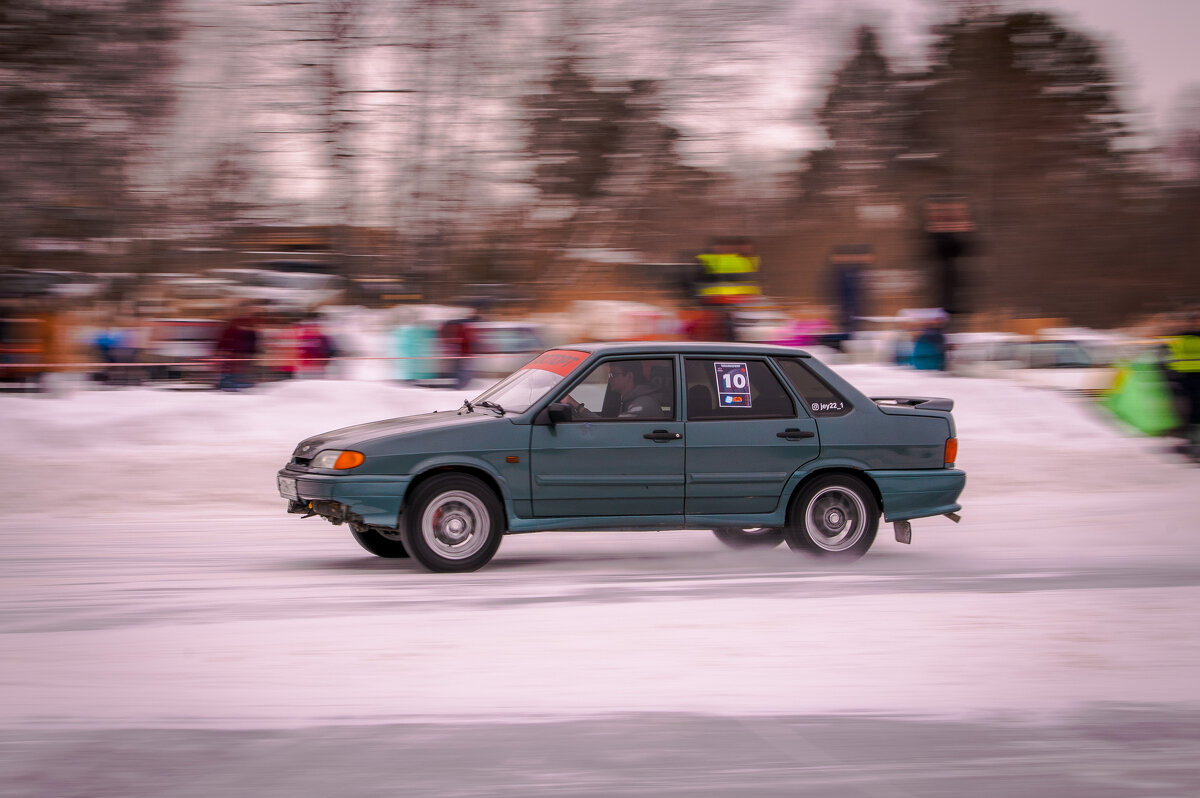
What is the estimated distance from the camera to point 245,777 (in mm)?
4141

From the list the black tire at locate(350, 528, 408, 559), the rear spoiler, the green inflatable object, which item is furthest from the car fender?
the green inflatable object

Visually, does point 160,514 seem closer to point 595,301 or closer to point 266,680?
point 266,680

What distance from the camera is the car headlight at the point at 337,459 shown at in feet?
25.1

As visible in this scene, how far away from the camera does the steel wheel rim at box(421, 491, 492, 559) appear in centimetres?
779

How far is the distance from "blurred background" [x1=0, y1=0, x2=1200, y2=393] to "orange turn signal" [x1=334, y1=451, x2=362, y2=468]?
24.9 ft

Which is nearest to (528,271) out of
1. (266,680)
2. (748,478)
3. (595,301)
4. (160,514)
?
(595,301)

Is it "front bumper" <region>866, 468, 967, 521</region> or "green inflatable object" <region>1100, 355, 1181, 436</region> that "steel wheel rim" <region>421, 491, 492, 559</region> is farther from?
"green inflatable object" <region>1100, 355, 1181, 436</region>

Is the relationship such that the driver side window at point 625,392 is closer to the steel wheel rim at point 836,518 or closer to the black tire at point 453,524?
the black tire at point 453,524

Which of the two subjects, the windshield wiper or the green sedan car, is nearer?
the green sedan car

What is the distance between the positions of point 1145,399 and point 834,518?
801 centimetres

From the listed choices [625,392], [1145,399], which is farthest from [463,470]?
[1145,399]

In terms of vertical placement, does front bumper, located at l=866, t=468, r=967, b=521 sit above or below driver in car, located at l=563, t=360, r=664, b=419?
below

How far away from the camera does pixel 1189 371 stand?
14203 millimetres

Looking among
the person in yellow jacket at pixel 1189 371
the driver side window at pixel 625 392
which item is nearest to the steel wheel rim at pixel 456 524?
the driver side window at pixel 625 392
